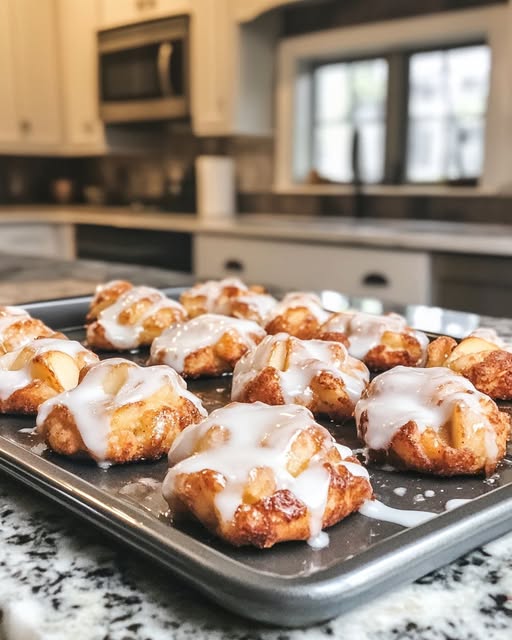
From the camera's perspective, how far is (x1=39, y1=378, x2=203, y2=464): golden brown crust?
26.0 inches

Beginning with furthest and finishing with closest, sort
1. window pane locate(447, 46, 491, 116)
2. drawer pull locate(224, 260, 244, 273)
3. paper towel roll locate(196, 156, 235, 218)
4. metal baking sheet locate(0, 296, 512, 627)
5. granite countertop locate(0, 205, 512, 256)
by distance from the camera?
paper towel roll locate(196, 156, 235, 218) < drawer pull locate(224, 260, 244, 273) < window pane locate(447, 46, 491, 116) < granite countertop locate(0, 205, 512, 256) < metal baking sheet locate(0, 296, 512, 627)

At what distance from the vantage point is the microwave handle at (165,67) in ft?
13.0

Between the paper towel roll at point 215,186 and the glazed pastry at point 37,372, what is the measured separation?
3.33m

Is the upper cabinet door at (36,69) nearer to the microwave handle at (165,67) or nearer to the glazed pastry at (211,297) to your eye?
the microwave handle at (165,67)

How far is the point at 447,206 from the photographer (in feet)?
11.3

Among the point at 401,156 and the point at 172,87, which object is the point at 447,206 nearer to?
the point at 401,156

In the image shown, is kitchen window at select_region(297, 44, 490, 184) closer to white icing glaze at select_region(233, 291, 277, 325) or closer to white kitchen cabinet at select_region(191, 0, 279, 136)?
white kitchen cabinet at select_region(191, 0, 279, 136)

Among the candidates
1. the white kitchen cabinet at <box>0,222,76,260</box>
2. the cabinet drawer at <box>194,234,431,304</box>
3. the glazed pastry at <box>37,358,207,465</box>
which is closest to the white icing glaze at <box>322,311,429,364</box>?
the glazed pastry at <box>37,358,207,465</box>

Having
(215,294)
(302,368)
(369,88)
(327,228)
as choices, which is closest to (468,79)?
(369,88)

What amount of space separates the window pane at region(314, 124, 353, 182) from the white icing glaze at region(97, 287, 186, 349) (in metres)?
2.76

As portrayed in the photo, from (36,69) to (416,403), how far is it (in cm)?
468

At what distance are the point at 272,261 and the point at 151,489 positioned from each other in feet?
8.64

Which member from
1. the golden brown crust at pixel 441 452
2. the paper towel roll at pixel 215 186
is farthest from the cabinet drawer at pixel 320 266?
the golden brown crust at pixel 441 452

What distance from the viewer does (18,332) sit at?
3.20ft
